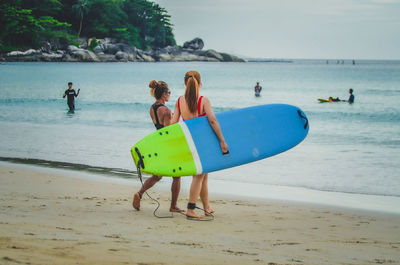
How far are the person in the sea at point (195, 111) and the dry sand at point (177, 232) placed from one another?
0.28 m

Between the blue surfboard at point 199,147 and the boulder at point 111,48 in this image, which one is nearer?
the blue surfboard at point 199,147

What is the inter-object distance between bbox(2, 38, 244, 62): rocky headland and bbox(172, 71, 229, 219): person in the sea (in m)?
93.9

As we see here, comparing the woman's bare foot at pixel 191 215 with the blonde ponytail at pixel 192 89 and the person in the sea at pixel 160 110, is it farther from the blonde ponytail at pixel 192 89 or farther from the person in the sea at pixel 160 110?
the blonde ponytail at pixel 192 89

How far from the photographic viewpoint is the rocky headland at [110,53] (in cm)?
9494

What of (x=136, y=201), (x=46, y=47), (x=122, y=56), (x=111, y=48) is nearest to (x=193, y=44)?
(x=122, y=56)

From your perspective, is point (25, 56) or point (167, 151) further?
point (25, 56)

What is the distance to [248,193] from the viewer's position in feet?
22.3

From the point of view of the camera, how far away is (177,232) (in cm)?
428

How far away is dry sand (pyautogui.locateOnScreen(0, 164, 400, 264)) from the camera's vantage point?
344cm

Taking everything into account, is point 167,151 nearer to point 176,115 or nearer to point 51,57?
point 176,115

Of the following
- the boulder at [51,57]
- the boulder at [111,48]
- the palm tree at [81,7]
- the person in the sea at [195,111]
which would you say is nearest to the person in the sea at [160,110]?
the person in the sea at [195,111]

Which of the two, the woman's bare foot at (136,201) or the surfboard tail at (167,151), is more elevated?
the surfboard tail at (167,151)

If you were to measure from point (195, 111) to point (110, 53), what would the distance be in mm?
108918

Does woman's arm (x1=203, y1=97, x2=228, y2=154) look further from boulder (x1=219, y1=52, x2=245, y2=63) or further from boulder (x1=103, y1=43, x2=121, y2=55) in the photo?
boulder (x1=219, y1=52, x2=245, y2=63)
